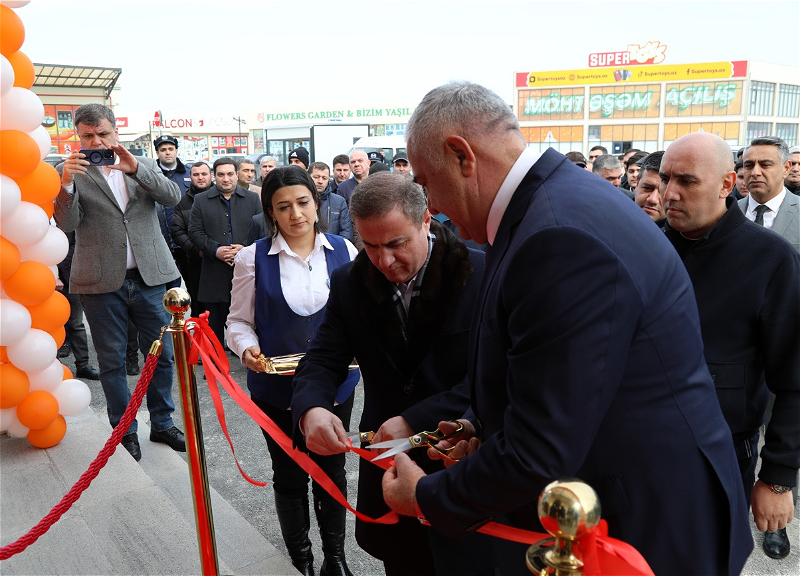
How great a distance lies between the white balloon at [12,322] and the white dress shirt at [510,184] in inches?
119

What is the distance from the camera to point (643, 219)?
1.33 m

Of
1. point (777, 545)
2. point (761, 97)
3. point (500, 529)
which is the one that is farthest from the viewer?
point (761, 97)

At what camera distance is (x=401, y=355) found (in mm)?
2119

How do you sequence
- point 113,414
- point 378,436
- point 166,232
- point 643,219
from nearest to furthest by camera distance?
point 643,219
point 378,436
point 113,414
point 166,232

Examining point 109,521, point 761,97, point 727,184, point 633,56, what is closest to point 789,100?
point 761,97

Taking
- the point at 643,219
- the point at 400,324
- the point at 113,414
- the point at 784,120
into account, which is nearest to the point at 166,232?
the point at 113,414

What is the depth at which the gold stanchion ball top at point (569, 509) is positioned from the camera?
36.3 inches

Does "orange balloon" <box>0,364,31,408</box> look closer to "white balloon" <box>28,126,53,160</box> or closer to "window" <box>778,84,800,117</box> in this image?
"white balloon" <box>28,126,53,160</box>

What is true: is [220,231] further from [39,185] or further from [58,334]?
[39,185]

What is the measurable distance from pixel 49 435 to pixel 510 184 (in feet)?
11.8

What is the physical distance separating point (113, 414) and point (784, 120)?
63.3 meters

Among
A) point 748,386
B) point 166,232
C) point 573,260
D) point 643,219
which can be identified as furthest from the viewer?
point 166,232

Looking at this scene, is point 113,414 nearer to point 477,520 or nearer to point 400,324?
point 400,324

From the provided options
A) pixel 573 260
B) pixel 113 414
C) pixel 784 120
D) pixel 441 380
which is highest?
pixel 784 120
